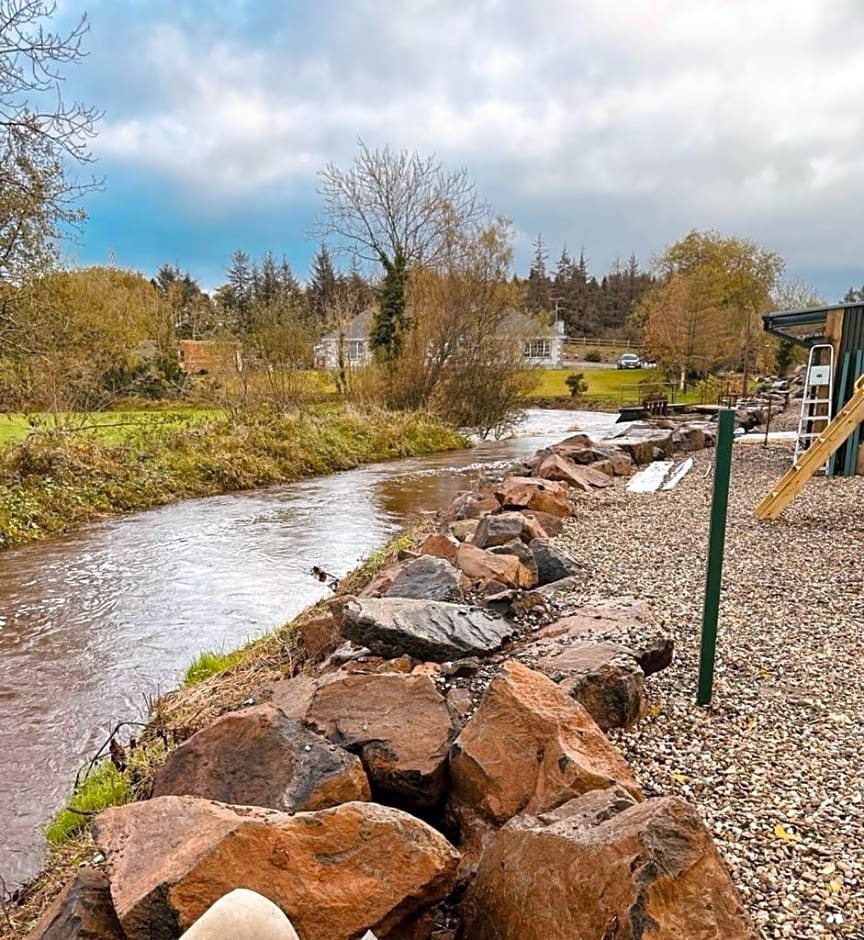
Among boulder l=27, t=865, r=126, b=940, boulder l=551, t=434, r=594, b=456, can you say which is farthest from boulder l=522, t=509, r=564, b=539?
boulder l=27, t=865, r=126, b=940

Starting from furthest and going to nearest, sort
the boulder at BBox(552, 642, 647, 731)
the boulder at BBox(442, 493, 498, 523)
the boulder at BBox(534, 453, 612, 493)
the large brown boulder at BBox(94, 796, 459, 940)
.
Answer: the boulder at BBox(534, 453, 612, 493) < the boulder at BBox(442, 493, 498, 523) < the boulder at BBox(552, 642, 647, 731) < the large brown boulder at BBox(94, 796, 459, 940)

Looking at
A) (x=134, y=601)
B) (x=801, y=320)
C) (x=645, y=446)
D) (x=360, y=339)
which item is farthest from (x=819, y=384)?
(x=360, y=339)

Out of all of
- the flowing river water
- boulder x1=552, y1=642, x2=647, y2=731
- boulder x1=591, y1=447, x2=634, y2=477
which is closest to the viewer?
boulder x1=552, y1=642, x2=647, y2=731

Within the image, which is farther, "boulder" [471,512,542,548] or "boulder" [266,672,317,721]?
"boulder" [471,512,542,548]

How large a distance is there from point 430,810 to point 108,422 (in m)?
14.1

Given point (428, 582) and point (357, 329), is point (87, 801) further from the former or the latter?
point (357, 329)

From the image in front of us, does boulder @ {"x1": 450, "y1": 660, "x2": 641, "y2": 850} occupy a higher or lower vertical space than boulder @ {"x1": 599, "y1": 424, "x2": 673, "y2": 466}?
higher

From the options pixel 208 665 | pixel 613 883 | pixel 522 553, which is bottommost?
pixel 208 665

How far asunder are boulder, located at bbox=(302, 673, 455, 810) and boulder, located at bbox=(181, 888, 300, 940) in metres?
1.36

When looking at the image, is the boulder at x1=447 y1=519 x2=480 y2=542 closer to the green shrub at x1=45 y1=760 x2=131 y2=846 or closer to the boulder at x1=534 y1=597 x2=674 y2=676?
the boulder at x1=534 y1=597 x2=674 y2=676

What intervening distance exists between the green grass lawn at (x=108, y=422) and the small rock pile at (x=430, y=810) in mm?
10480

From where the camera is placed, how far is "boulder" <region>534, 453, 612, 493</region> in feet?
31.8

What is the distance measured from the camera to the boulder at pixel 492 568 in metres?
4.88

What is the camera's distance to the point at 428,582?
15.3 ft
